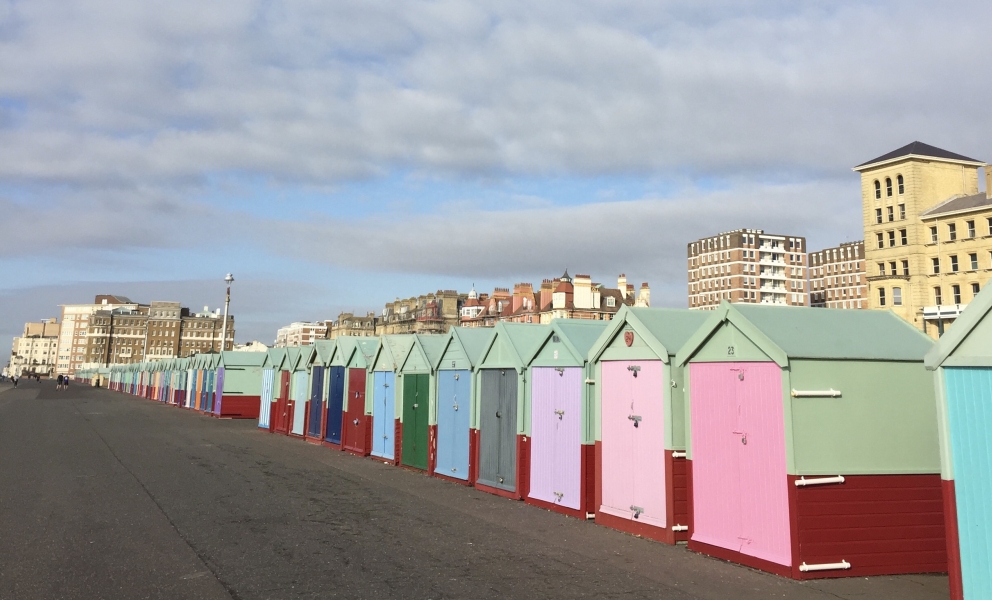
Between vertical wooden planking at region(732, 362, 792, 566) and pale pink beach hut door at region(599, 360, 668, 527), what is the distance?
1597mm

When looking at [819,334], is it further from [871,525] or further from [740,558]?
[740,558]

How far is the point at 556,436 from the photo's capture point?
13.6 m

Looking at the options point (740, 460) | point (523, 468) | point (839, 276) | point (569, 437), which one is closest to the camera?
point (740, 460)

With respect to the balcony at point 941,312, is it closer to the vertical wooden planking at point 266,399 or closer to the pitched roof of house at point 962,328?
the vertical wooden planking at point 266,399

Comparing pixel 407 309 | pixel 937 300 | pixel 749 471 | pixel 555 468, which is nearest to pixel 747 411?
pixel 749 471

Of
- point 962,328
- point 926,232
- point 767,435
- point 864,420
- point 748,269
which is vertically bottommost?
point 767,435

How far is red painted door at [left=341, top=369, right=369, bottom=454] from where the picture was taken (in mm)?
22859

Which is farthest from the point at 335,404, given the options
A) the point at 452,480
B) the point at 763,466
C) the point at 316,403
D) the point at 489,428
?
the point at 763,466

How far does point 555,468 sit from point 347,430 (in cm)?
1256

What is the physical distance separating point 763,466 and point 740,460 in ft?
1.30

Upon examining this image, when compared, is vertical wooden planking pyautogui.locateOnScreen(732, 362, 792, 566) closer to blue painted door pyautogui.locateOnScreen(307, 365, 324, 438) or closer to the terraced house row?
blue painted door pyautogui.locateOnScreen(307, 365, 324, 438)

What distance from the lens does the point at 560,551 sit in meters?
9.88

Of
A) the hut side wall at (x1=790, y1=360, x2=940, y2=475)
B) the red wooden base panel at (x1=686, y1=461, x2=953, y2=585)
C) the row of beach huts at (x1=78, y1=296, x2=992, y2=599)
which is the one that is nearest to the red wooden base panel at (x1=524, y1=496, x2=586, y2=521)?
the row of beach huts at (x1=78, y1=296, x2=992, y2=599)

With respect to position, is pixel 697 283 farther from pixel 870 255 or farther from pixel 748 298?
pixel 870 255
